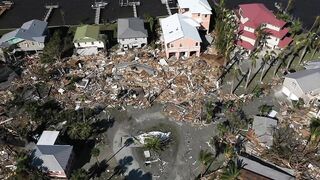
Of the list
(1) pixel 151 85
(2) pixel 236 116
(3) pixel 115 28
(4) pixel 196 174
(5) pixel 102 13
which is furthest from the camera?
(5) pixel 102 13

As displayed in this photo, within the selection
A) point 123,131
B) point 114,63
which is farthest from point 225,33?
point 123,131

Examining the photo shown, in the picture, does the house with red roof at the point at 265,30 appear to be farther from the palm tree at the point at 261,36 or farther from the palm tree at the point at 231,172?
the palm tree at the point at 231,172

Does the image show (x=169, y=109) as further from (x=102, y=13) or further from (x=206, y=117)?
(x=102, y=13)

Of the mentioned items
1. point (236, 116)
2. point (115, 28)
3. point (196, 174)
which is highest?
point (115, 28)

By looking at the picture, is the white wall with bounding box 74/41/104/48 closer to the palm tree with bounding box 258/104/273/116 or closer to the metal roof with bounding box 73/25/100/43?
the metal roof with bounding box 73/25/100/43

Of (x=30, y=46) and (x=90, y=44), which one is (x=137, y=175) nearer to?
(x=90, y=44)

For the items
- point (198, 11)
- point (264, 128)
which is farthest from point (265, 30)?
point (264, 128)

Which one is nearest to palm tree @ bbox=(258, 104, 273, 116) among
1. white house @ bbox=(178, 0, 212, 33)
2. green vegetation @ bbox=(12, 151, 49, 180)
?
white house @ bbox=(178, 0, 212, 33)
